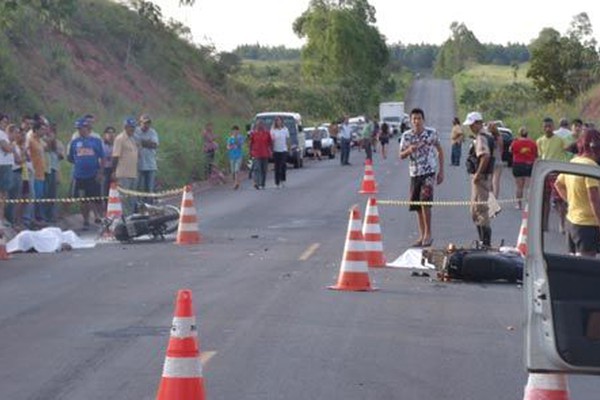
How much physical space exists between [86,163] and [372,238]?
8.10 m

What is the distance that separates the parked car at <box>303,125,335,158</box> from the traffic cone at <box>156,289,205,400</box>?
47386mm

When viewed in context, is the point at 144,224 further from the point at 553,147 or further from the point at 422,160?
the point at 553,147

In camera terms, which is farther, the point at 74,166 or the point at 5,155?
the point at 74,166

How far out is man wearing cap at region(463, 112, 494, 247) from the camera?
727 inches

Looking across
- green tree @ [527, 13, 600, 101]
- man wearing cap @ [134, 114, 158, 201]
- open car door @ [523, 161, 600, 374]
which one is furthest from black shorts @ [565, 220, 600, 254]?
green tree @ [527, 13, 600, 101]

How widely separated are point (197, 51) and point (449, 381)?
206 ft

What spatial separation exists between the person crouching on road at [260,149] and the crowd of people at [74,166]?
7.24m

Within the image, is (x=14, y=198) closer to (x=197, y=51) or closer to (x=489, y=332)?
(x=489, y=332)

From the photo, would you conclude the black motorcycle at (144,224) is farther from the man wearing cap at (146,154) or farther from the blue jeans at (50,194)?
the man wearing cap at (146,154)

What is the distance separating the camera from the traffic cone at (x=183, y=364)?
7.94m

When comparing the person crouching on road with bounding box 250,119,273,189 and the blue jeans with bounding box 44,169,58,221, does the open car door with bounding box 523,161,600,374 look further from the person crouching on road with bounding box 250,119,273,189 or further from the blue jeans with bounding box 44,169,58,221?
the person crouching on road with bounding box 250,119,273,189

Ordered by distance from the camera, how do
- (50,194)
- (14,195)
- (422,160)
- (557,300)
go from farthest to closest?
(50,194)
(14,195)
(422,160)
(557,300)

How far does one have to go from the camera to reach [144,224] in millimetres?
20094

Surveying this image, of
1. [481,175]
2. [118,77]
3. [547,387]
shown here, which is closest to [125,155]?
[481,175]
